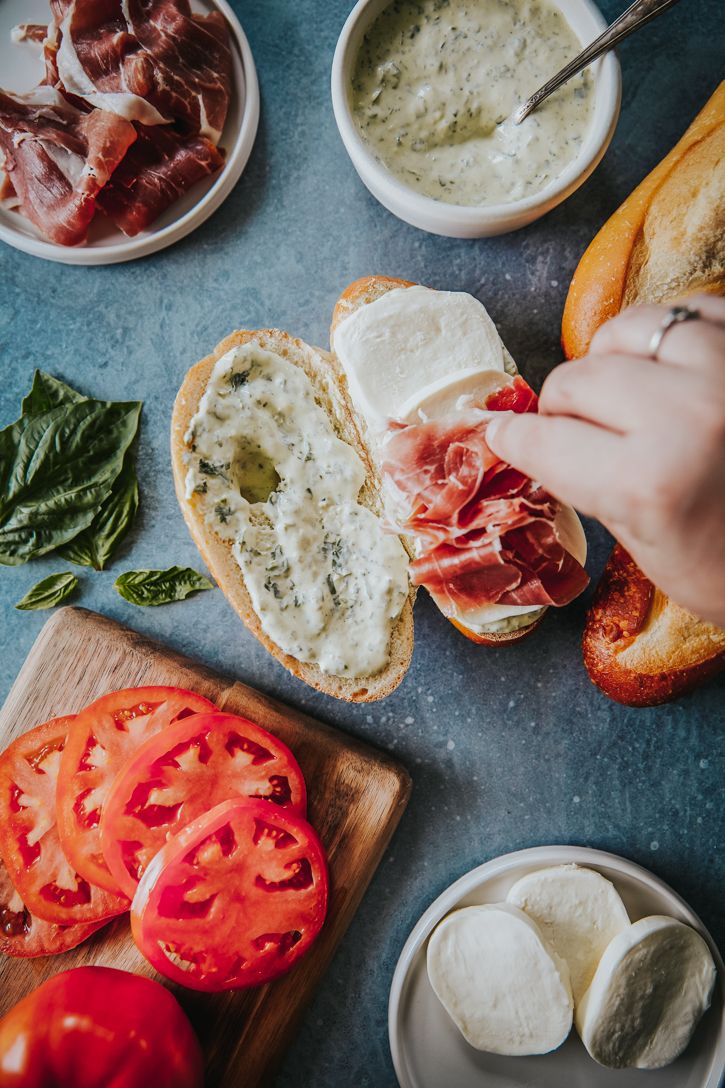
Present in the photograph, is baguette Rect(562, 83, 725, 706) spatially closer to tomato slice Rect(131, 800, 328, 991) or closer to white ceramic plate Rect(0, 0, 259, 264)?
tomato slice Rect(131, 800, 328, 991)

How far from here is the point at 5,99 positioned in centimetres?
211

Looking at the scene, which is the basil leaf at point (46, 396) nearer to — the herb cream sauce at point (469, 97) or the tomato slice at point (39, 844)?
the tomato slice at point (39, 844)

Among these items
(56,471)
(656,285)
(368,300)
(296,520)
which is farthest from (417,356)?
(56,471)

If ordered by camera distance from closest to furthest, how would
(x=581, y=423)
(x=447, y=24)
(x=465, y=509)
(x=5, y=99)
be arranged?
1. (x=581, y=423)
2. (x=465, y=509)
3. (x=447, y=24)
4. (x=5, y=99)

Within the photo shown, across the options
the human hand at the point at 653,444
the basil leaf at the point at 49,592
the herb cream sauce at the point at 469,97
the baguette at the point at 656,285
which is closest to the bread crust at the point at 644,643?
the baguette at the point at 656,285

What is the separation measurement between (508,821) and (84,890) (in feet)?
3.64

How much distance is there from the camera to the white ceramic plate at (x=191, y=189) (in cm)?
216

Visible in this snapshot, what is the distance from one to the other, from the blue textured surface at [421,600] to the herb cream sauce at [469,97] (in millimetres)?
287

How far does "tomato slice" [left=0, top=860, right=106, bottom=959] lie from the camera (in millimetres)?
1979

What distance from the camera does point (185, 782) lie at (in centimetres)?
188

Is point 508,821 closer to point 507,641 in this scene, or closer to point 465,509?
point 507,641

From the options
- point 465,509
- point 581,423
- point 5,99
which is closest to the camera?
point 581,423

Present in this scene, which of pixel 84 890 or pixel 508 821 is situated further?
pixel 508 821

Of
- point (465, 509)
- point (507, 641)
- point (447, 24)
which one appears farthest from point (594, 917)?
point (447, 24)
